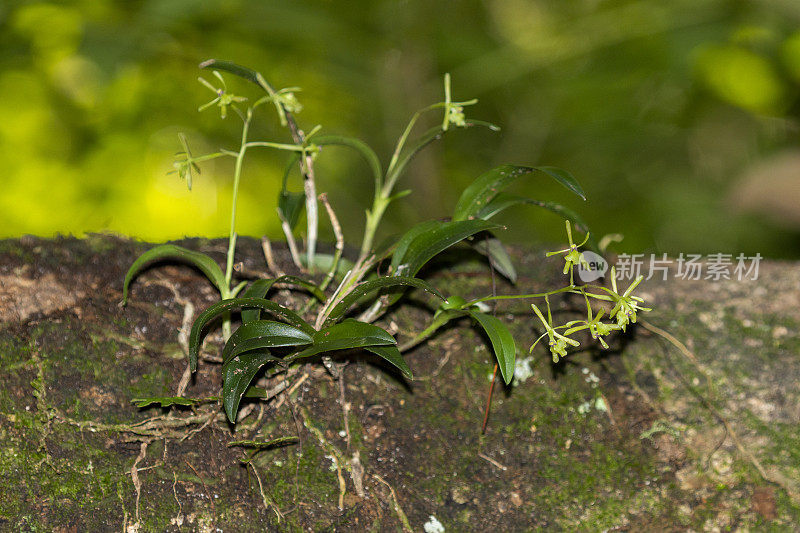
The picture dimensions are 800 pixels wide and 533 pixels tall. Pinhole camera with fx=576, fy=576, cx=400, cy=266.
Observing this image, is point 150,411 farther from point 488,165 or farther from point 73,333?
point 488,165

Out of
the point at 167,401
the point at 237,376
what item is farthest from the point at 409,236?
the point at 167,401

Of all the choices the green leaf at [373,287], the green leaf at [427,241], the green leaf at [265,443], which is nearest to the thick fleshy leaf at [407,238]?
the green leaf at [427,241]

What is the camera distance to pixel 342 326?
3.13 feet

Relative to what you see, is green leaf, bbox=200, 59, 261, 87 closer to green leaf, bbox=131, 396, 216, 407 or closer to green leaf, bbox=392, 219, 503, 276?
green leaf, bbox=392, 219, 503, 276

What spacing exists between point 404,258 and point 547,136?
248 cm

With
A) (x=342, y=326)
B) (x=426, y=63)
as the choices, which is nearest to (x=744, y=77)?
(x=426, y=63)

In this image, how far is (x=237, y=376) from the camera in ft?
3.06

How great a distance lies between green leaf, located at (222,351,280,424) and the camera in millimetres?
911

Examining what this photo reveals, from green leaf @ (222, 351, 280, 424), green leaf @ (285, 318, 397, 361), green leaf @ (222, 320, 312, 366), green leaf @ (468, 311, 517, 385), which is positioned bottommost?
green leaf @ (222, 351, 280, 424)

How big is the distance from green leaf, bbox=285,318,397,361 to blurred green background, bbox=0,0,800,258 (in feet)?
5.89

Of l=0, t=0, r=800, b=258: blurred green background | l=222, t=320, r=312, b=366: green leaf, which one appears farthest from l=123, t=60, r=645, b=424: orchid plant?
l=0, t=0, r=800, b=258: blurred green background

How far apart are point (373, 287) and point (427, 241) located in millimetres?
149

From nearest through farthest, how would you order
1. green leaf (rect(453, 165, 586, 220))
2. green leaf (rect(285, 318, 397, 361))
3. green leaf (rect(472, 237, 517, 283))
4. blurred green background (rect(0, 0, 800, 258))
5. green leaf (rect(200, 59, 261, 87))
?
green leaf (rect(285, 318, 397, 361))
green leaf (rect(200, 59, 261, 87))
green leaf (rect(453, 165, 586, 220))
green leaf (rect(472, 237, 517, 283))
blurred green background (rect(0, 0, 800, 258))

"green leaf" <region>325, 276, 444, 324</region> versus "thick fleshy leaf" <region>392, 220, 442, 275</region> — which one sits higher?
"thick fleshy leaf" <region>392, 220, 442, 275</region>
